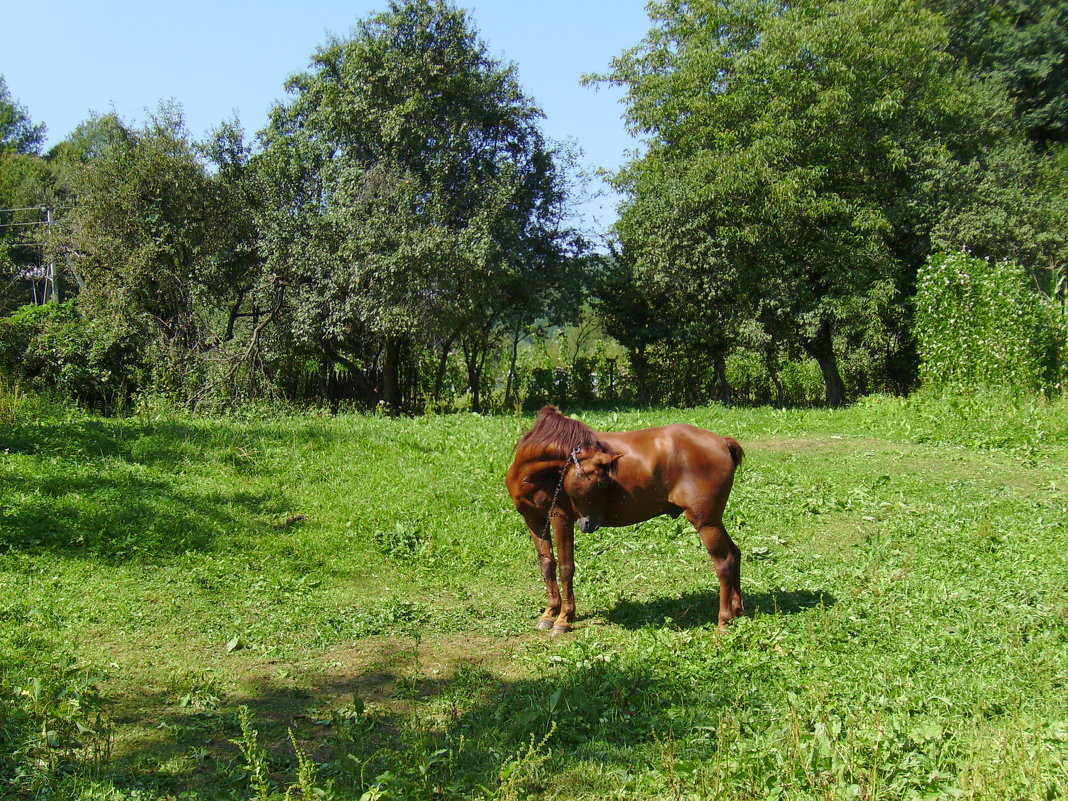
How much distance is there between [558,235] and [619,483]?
52.1ft

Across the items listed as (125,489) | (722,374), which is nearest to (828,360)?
(722,374)

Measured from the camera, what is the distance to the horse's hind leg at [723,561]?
6.25 metres

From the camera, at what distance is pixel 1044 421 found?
14008mm

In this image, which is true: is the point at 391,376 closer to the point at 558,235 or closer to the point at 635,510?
the point at 558,235

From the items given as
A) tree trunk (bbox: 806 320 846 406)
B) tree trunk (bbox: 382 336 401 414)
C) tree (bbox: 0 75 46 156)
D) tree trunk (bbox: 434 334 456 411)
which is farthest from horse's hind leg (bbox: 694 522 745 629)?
tree (bbox: 0 75 46 156)

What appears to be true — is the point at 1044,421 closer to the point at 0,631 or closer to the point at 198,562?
the point at 198,562

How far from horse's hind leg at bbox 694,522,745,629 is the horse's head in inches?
28.6

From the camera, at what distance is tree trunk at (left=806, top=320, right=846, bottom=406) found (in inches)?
882

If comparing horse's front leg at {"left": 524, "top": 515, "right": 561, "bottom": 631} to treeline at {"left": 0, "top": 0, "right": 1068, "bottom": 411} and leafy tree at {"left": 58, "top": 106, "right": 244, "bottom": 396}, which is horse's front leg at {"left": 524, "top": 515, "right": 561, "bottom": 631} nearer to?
treeline at {"left": 0, "top": 0, "right": 1068, "bottom": 411}

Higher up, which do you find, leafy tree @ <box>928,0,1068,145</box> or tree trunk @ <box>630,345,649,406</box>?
leafy tree @ <box>928,0,1068,145</box>

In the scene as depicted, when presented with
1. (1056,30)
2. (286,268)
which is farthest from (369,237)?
(1056,30)

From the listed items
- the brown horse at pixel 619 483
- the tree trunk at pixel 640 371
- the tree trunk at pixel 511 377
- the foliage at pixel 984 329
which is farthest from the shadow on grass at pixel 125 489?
the tree trunk at pixel 640 371

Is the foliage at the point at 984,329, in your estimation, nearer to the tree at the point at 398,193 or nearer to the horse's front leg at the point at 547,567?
the tree at the point at 398,193

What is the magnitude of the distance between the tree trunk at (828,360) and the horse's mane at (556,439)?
17216 mm
